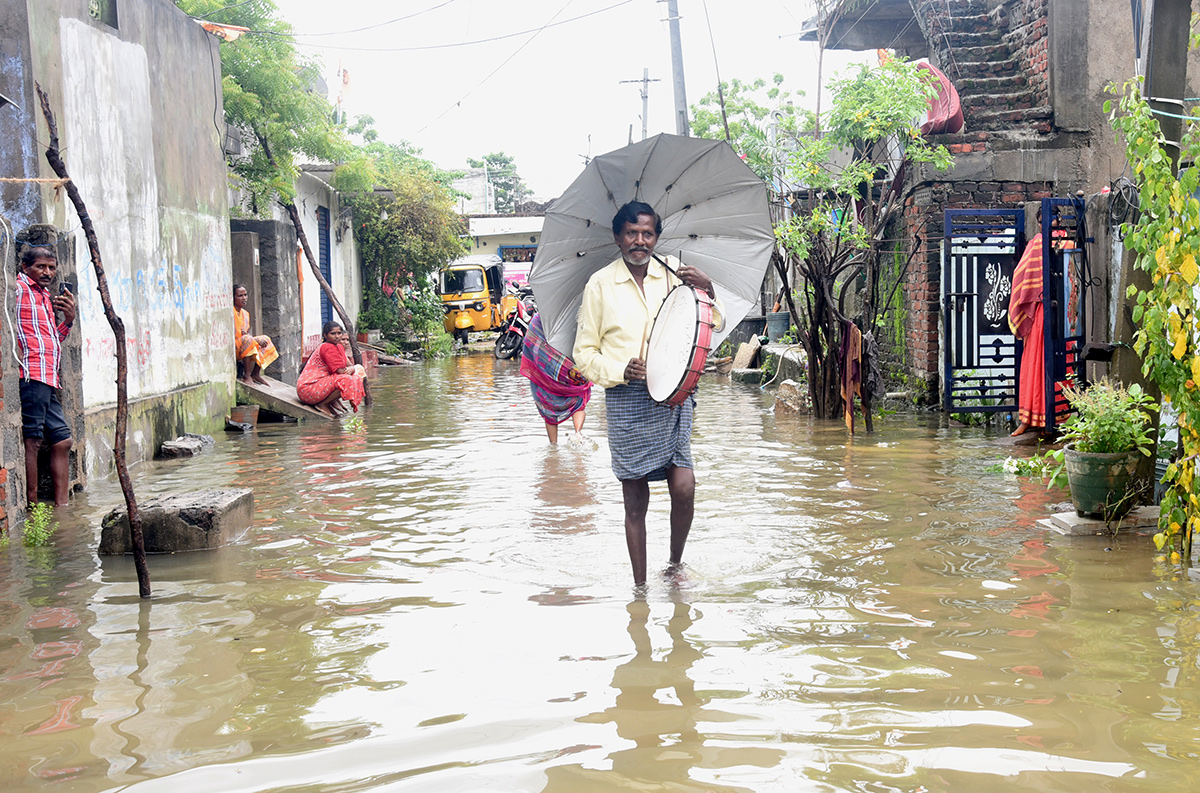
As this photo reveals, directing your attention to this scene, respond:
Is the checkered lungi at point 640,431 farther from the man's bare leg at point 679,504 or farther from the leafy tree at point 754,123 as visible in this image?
the leafy tree at point 754,123

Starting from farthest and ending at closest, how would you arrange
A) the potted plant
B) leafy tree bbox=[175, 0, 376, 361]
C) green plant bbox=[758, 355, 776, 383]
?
green plant bbox=[758, 355, 776, 383]
leafy tree bbox=[175, 0, 376, 361]
the potted plant

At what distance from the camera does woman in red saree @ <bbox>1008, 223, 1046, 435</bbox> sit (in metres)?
9.34

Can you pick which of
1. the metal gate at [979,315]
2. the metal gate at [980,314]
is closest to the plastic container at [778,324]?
the metal gate at [980,314]

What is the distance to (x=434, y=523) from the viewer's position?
6695 millimetres

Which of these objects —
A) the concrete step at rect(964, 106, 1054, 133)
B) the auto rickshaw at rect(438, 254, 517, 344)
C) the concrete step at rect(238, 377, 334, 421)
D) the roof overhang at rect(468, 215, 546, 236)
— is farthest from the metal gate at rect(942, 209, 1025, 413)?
the roof overhang at rect(468, 215, 546, 236)

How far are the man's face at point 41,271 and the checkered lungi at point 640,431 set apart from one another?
4.45 metres

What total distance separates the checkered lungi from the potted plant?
240 centimetres

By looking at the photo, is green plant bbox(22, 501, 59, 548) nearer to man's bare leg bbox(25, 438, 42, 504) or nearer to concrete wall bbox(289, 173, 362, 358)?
man's bare leg bbox(25, 438, 42, 504)

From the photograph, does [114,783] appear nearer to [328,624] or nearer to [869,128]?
[328,624]

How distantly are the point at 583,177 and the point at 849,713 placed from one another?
2.73 m

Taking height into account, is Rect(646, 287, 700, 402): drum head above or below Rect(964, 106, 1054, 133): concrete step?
below

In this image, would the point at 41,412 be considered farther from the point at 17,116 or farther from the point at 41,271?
the point at 17,116

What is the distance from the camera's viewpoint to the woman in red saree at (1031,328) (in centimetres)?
934

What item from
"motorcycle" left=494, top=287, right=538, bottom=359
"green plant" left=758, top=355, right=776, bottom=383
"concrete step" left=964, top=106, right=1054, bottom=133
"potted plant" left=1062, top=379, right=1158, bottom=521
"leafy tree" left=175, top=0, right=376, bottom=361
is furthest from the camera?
"motorcycle" left=494, top=287, right=538, bottom=359
